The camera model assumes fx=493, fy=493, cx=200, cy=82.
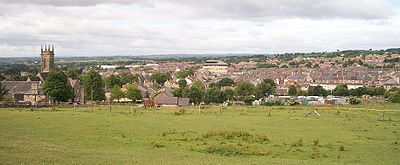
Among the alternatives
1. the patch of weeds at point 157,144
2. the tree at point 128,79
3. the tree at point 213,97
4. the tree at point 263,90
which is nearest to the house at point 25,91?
the tree at point 213,97

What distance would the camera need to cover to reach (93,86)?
9394 centimetres

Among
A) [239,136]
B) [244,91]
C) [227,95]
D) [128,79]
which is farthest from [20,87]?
[239,136]

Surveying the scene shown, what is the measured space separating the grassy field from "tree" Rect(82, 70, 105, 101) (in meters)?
46.2

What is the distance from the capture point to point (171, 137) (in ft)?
111

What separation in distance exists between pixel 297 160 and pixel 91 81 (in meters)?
72.8

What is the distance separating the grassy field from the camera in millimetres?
23312

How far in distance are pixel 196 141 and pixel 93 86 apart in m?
65.3

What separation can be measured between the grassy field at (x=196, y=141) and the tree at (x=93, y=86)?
46.2 m

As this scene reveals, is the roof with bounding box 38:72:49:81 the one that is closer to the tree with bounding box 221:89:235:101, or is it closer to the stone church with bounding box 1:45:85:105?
the stone church with bounding box 1:45:85:105

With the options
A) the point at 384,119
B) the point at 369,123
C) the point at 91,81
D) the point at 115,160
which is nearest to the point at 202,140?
the point at 115,160

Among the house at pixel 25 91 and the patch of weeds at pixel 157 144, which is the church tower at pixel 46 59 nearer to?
the house at pixel 25 91

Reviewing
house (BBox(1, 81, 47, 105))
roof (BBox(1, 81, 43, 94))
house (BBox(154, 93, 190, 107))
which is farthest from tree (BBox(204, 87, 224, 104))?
roof (BBox(1, 81, 43, 94))

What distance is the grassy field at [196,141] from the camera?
2331 cm

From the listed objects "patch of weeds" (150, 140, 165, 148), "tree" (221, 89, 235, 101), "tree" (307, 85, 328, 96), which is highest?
"patch of weeds" (150, 140, 165, 148)
